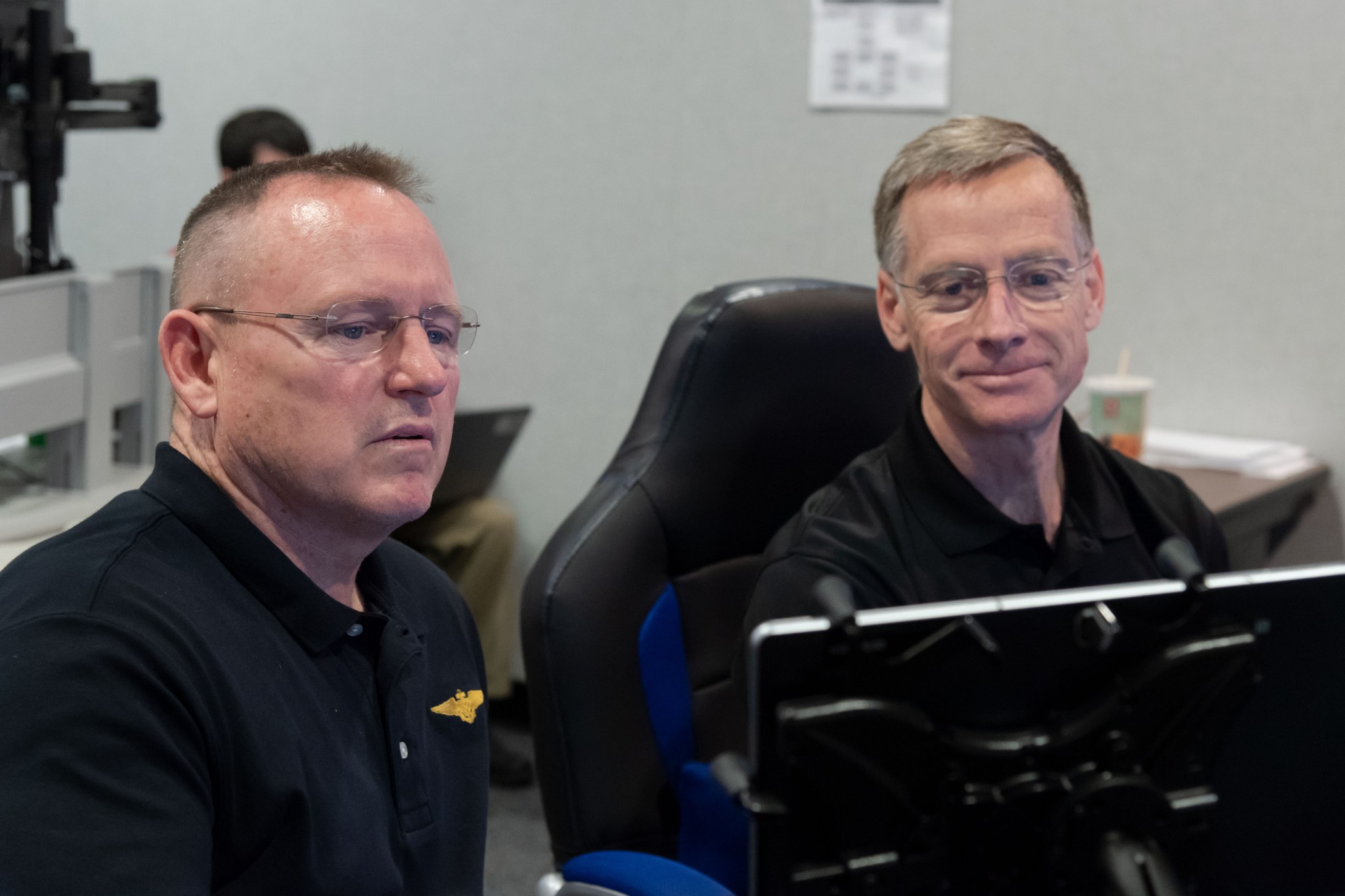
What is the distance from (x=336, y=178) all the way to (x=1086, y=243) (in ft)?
2.62

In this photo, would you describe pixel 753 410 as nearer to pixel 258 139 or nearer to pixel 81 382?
pixel 81 382

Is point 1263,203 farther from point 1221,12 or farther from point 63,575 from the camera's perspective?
point 63,575

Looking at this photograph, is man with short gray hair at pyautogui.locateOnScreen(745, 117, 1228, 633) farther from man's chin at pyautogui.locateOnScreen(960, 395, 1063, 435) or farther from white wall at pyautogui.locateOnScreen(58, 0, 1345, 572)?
white wall at pyautogui.locateOnScreen(58, 0, 1345, 572)

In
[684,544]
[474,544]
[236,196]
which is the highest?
[236,196]

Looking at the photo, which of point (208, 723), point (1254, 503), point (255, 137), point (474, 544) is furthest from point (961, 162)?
point (255, 137)

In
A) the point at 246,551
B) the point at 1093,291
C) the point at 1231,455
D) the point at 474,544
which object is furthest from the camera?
the point at 474,544

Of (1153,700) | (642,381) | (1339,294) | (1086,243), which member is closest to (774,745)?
(1153,700)

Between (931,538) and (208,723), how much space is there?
29.7 inches

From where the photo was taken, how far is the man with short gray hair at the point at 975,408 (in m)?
1.37

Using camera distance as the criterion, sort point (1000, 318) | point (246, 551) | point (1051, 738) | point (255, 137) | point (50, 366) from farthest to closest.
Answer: point (255, 137) → point (50, 366) → point (1000, 318) → point (246, 551) → point (1051, 738)

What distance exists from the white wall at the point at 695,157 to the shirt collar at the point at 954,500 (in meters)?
1.28

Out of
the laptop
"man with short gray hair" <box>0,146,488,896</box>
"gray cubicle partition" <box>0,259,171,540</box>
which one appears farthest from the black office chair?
the laptop

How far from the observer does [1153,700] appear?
80 centimetres

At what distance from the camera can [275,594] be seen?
1034 millimetres
